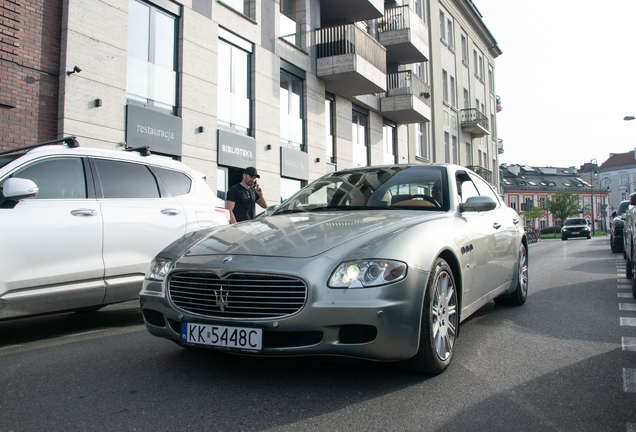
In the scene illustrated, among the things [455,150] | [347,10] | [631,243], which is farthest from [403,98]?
[631,243]

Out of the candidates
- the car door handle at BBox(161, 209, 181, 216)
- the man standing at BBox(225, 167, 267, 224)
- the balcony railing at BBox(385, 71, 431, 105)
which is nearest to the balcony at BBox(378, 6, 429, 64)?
the balcony railing at BBox(385, 71, 431, 105)

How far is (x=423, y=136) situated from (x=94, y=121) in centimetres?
2224

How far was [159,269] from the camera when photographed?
3.56m

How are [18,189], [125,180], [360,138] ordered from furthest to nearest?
[360,138] → [125,180] → [18,189]

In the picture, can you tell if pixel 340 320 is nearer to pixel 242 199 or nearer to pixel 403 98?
pixel 242 199

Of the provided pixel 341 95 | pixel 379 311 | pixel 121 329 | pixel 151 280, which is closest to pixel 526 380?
pixel 379 311

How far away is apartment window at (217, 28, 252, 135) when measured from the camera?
14.5 meters

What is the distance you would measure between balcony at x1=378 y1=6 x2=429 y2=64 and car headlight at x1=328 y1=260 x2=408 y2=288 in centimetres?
2158

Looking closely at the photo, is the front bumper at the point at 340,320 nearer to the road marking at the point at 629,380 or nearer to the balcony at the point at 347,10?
the road marking at the point at 629,380

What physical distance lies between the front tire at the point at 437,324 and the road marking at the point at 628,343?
1.47m

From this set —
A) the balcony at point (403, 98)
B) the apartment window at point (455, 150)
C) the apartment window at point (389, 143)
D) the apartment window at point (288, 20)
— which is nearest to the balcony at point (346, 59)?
the apartment window at point (288, 20)

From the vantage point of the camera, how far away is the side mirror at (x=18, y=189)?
414cm

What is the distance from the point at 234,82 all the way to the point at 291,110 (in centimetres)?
283

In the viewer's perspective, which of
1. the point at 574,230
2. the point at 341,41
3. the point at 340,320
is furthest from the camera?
the point at 574,230
